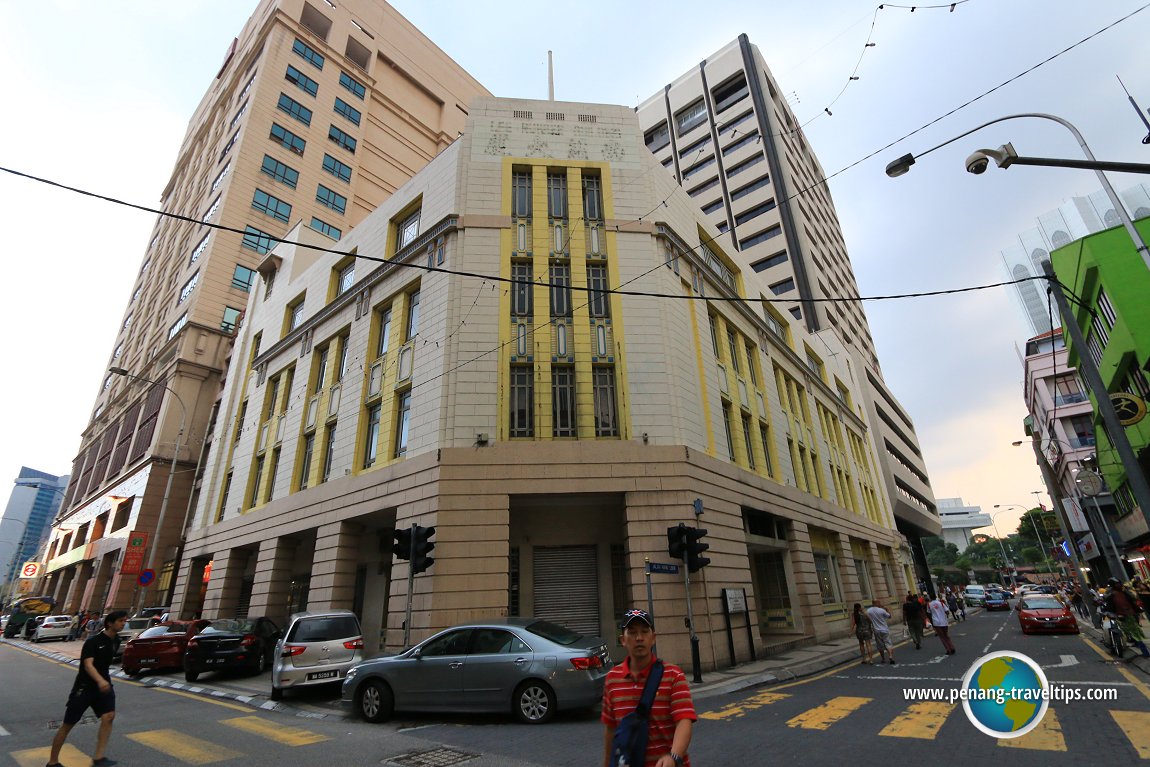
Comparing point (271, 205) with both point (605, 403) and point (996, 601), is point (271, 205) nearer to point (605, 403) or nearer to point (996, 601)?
point (605, 403)

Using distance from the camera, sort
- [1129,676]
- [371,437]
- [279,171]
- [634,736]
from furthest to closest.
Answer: [279,171], [371,437], [1129,676], [634,736]

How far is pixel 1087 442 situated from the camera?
145ft

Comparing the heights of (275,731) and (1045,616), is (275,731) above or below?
below

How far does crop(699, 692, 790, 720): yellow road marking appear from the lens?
841 centimetres

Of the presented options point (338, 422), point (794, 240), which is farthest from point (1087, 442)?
point (338, 422)

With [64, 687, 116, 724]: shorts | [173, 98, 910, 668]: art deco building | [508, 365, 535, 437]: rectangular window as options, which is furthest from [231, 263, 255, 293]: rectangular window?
Answer: [64, 687, 116, 724]: shorts

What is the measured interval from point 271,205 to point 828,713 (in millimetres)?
45793

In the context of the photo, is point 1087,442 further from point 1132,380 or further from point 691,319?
point 691,319

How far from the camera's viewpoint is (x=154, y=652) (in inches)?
602

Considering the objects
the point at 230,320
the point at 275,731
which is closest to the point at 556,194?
the point at 275,731

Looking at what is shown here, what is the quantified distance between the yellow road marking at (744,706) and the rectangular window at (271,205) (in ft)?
144

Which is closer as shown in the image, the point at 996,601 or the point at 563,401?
the point at 563,401

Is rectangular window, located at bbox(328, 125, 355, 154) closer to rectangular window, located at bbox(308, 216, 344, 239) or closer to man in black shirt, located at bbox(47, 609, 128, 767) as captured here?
rectangular window, located at bbox(308, 216, 344, 239)

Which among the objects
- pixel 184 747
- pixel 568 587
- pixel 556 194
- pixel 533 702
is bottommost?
pixel 184 747
